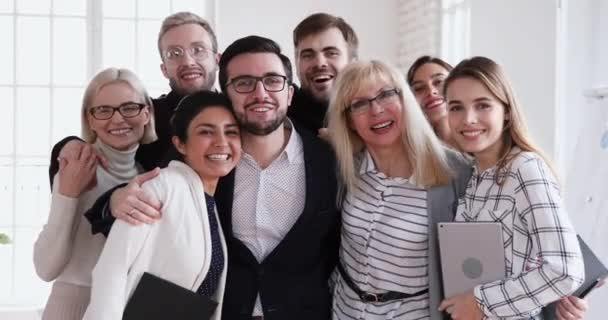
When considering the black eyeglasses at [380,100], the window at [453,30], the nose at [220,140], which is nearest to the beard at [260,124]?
the nose at [220,140]

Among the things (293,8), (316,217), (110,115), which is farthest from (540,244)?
(293,8)

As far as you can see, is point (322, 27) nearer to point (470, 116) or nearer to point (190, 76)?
point (190, 76)

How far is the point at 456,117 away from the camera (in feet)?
7.15

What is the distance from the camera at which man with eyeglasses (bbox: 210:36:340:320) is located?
2.24m

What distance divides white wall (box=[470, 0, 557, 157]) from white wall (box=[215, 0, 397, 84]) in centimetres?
189

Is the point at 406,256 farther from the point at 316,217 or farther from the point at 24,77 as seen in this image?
Answer: the point at 24,77

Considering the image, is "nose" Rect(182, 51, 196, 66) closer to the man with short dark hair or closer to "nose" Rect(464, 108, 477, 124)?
the man with short dark hair

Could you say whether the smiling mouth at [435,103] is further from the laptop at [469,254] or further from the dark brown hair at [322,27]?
the laptop at [469,254]

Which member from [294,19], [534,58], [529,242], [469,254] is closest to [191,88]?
[469,254]

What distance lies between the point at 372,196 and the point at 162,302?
743 mm

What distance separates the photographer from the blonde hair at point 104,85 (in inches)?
95.7

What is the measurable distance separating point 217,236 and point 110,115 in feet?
1.95

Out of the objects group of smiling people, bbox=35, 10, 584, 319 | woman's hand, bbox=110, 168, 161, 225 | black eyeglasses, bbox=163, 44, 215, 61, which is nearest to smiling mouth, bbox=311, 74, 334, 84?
black eyeglasses, bbox=163, 44, 215, 61

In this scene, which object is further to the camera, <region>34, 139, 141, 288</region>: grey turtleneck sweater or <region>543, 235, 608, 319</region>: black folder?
<region>34, 139, 141, 288</region>: grey turtleneck sweater
